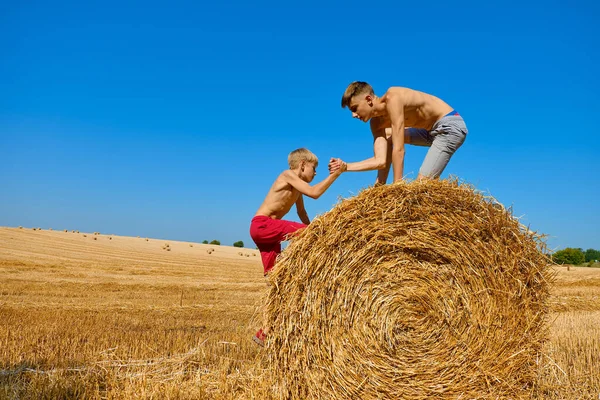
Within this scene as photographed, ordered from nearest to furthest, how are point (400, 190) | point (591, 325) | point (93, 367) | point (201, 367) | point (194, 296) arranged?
→ point (400, 190), point (93, 367), point (201, 367), point (591, 325), point (194, 296)

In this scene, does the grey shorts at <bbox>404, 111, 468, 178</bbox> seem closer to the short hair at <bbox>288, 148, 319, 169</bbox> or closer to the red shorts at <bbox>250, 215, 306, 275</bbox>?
the short hair at <bbox>288, 148, 319, 169</bbox>

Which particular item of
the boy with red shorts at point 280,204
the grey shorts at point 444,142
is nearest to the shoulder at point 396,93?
the grey shorts at point 444,142

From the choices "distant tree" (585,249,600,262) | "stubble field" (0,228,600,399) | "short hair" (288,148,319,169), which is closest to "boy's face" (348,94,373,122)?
"short hair" (288,148,319,169)

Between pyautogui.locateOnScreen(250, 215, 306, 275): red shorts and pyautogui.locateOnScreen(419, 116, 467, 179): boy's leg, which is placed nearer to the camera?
pyautogui.locateOnScreen(419, 116, 467, 179): boy's leg

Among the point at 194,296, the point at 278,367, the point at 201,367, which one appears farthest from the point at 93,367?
the point at 194,296

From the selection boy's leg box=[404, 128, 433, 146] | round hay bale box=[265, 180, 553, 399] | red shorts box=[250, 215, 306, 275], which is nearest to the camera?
round hay bale box=[265, 180, 553, 399]

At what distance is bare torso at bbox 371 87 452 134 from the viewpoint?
183 inches

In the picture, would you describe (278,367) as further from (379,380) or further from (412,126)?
Result: (412,126)

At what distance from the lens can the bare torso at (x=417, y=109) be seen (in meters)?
4.64

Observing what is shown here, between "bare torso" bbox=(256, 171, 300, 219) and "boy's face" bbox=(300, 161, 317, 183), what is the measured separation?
6.2 inches

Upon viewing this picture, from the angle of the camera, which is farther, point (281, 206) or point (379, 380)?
point (281, 206)

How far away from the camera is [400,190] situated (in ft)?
13.1

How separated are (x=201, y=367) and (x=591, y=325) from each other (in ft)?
17.8

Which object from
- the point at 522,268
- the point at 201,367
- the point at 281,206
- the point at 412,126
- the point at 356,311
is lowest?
the point at 201,367
